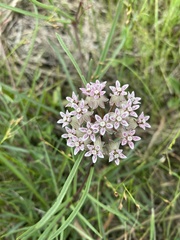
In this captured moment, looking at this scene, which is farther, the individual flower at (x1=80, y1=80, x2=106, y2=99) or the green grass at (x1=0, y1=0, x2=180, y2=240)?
the green grass at (x1=0, y1=0, x2=180, y2=240)

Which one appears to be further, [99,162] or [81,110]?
[99,162]

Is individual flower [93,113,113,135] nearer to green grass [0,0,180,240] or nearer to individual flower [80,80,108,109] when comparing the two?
individual flower [80,80,108,109]

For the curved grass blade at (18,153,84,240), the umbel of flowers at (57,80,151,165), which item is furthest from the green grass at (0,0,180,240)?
the umbel of flowers at (57,80,151,165)

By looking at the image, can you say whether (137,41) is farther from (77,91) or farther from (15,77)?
(15,77)

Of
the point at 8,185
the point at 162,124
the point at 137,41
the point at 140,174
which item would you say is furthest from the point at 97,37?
the point at 8,185

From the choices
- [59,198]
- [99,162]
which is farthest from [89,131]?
[99,162]

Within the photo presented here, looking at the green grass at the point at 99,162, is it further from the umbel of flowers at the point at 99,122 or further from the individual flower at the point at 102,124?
the individual flower at the point at 102,124

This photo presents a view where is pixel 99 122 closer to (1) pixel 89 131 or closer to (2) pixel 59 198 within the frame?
(1) pixel 89 131
